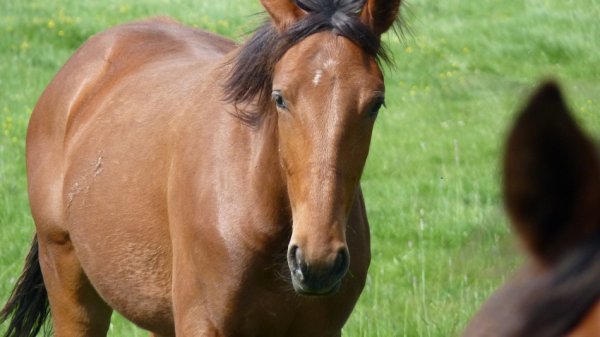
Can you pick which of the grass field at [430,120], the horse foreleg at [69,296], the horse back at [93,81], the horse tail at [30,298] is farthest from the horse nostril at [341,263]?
the horse tail at [30,298]

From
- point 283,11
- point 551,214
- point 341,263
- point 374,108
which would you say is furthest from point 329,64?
point 551,214

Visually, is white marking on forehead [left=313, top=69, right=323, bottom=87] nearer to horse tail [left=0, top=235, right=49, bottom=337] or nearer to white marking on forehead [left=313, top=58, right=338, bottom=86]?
white marking on forehead [left=313, top=58, right=338, bottom=86]

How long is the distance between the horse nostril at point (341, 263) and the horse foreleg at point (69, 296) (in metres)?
2.20

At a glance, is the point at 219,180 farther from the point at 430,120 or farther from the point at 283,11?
the point at 430,120

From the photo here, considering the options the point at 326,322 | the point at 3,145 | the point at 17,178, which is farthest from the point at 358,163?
the point at 3,145

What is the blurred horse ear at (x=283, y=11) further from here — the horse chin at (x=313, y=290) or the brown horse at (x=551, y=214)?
the brown horse at (x=551, y=214)

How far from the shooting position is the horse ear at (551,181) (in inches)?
31.0

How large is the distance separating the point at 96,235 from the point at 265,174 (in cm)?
121

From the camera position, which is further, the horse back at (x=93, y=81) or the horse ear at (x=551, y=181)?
the horse back at (x=93, y=81)

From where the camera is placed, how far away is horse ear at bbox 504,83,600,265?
79 centimetres

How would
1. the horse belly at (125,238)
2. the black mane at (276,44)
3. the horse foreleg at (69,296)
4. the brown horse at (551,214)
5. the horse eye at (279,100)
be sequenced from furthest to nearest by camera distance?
the horse foreleg at (69,296), the horse belly at (125,238), the black mane at (276,44), the horse eye at (279,100), the brown horse at (551,214)

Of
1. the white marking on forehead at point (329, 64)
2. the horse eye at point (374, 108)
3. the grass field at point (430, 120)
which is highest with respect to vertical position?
the white marking on forehead at point (329, 64)

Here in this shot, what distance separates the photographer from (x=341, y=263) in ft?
10.5

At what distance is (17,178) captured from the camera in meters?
8.50
